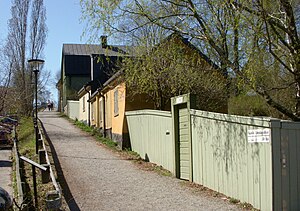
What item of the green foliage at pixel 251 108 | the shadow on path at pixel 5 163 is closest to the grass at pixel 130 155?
the green foliage at pixel 251 108

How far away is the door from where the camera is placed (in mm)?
10750

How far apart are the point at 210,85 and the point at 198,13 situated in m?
6.97

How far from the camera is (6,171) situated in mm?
14039

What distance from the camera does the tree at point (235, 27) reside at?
775 cm

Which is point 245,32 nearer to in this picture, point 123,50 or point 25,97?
point 123,50

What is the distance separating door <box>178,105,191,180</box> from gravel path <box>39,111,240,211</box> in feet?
1.11

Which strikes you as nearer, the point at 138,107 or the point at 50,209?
the point at 50,209

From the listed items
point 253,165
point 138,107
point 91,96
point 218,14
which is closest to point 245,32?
point 218,14

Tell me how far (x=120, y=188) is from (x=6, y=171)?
5.77 meters

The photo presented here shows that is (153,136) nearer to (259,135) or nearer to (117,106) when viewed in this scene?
(117,106)

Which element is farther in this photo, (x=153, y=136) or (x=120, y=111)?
(x=120, y=111)

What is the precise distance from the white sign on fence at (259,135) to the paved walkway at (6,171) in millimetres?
5411

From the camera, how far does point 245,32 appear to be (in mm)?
7848

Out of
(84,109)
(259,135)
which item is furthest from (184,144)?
(84,109)
